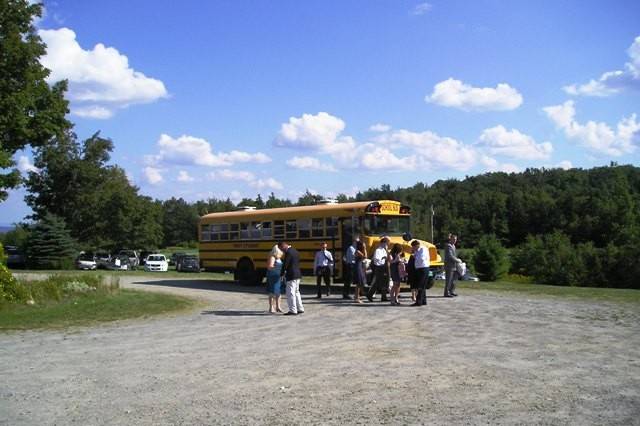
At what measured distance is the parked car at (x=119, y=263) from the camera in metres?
51.9

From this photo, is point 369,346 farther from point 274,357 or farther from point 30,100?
point 30,100

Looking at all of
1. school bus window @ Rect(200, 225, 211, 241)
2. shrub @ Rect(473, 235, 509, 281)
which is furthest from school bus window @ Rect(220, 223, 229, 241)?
shrub @ Rect(473, 235, 509, 281)

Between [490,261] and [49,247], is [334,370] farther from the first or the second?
→ [490,261]

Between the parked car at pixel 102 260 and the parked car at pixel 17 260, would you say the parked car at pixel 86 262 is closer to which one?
the parked car at pixel 102 260

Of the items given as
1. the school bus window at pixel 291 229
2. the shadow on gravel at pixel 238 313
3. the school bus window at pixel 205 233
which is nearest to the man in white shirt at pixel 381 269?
the shadow on gravel at pixel 238 313

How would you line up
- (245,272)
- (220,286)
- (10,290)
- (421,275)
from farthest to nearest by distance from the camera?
(220,286) < (245,272) < (10,290) < (421,275)

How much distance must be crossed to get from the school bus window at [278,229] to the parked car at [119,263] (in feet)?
106

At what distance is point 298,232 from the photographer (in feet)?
70.6

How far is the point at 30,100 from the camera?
1046 inches

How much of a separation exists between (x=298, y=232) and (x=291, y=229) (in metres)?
0.39

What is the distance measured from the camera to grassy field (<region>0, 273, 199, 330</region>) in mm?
14606

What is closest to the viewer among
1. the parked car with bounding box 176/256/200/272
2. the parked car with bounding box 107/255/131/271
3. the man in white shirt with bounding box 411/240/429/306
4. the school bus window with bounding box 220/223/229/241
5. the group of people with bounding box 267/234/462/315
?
the group of people with bounding box 267/234/462/315

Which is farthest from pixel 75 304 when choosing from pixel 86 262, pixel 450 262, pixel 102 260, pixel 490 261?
pixel 490 261

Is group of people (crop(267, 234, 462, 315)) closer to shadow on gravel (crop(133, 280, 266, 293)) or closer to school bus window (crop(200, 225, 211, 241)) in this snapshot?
shadow on gravel (crop(133, 280, 266, 293))
